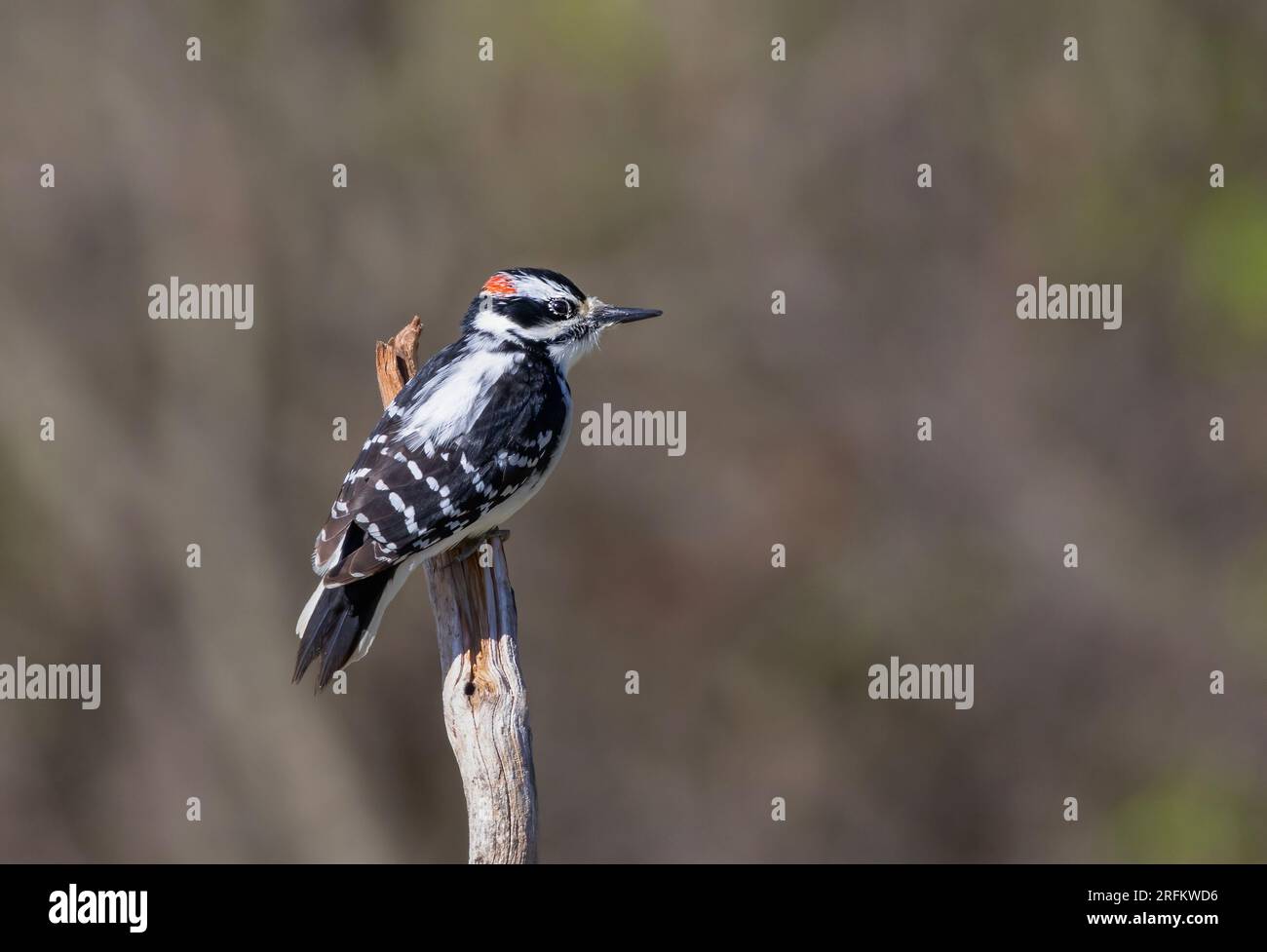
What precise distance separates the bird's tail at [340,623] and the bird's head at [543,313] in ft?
4.81

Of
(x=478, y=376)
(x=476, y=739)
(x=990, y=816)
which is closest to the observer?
(x=476, y=739)

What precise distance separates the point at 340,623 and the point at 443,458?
81 cm

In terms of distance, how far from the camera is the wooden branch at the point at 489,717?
5.80 metres

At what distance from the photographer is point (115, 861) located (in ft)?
41.9

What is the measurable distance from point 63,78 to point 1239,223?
9.14 meters

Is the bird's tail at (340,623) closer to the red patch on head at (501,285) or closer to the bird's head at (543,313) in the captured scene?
the bird's head at (543,313)

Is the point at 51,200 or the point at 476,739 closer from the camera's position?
the point at 476,739

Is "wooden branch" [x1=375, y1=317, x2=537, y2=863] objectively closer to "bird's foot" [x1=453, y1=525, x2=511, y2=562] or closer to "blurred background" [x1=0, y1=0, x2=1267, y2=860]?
"bird's foot" [x1=453, y1=525, x2=511, y2=562]

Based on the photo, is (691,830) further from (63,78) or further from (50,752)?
(63,78)

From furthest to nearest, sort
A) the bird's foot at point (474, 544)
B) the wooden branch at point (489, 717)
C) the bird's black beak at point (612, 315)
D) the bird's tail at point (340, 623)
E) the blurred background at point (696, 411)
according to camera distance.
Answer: the blurred background at point (696, 411) → the bird's black beak at point (612, 315) → the bird's foot at point (474, 544) → the bird's tail at point (340, 623) → the wooden branch at point (489, 717)

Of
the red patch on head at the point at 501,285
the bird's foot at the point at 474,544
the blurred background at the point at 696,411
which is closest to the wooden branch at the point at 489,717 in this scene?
the bird's foot at the point at 474,544

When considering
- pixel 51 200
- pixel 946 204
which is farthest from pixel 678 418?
pixel 51 200

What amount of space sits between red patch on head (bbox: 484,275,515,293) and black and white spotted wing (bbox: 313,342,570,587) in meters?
0.32

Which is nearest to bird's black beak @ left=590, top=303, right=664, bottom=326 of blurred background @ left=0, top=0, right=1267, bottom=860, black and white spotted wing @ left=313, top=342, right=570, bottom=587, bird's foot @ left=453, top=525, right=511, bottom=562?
black and white spotted wing @ left=313, top=342, right=570, bottom=587
